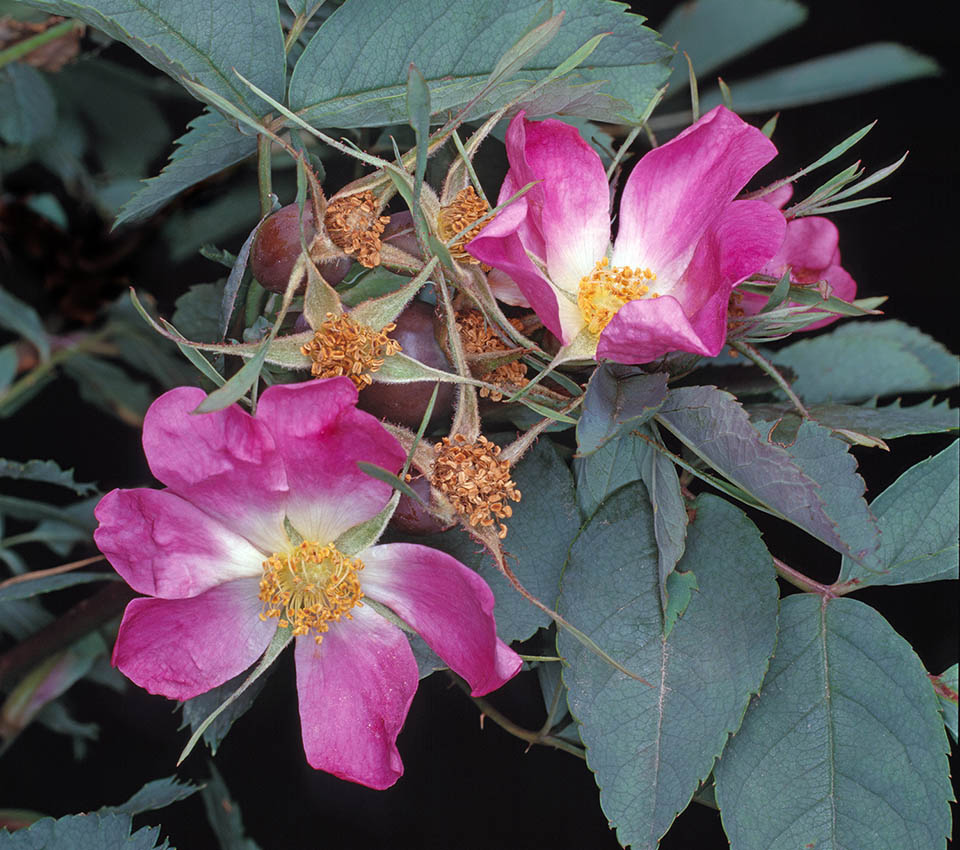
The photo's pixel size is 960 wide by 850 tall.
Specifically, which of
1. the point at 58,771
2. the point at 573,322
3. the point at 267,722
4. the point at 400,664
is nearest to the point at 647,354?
the point at 573,322

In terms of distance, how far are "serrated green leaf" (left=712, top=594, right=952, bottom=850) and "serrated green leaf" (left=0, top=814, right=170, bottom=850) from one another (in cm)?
28

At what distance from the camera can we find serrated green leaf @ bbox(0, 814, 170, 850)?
481 millimetres

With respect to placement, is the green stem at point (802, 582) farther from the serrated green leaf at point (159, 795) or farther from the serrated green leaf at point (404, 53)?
the serrated green leaf at point (159, 795)

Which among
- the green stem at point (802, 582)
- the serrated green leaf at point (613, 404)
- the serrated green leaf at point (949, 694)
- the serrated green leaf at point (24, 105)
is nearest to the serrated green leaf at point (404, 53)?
the serrated green leaf at point (613, 404)

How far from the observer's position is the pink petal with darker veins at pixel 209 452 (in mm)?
373

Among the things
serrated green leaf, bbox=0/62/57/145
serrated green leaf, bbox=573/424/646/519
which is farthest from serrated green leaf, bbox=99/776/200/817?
serrated green leaf, bbox=0/62/57/145

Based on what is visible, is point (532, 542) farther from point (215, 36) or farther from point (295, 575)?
point (215, 36)

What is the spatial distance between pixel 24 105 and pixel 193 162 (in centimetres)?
45

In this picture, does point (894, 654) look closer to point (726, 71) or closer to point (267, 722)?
point (267, 722)

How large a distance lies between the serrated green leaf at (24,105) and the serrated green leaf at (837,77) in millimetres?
552

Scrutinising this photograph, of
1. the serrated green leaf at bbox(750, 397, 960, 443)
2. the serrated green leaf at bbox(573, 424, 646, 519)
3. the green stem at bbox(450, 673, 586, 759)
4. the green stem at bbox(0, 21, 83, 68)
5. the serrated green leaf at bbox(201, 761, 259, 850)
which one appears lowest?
the serrated green leaf at bbox(201, 761, 259, 850)

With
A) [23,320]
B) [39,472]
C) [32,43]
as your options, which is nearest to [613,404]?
[39,472]

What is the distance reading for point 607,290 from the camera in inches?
17.4

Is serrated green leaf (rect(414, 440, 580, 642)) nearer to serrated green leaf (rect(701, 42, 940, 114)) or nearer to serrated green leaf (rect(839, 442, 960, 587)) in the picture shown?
serrated green leaf (rect(839, 442, 960, 587))
